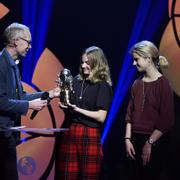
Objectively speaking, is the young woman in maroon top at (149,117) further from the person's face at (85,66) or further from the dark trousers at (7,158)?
the dark trousers at (7,158)

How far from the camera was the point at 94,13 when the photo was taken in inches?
143

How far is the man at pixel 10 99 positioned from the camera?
2557 mm

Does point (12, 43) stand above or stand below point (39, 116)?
above

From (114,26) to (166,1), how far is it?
1.74 feet

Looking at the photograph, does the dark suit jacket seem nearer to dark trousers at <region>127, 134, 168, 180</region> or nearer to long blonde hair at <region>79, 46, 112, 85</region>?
long blonde hair at <region>79, 46, 112, 85</region>

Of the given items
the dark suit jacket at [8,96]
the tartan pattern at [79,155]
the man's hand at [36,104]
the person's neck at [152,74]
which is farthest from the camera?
the person's neck at [152,74]

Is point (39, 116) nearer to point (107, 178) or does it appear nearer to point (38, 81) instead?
point (38, 81)

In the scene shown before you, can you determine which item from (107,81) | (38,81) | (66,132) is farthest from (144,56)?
(38,81)

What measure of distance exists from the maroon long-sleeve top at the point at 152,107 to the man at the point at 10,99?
28.2 inches

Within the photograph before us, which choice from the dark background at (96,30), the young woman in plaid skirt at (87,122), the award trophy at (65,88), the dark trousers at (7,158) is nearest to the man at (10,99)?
the dark trousers at (7,158)

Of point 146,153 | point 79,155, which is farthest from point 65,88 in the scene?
point 146,153

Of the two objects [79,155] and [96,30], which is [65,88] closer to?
[79,155]

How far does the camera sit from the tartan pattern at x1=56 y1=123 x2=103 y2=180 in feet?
9.06

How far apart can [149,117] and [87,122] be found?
47cm
